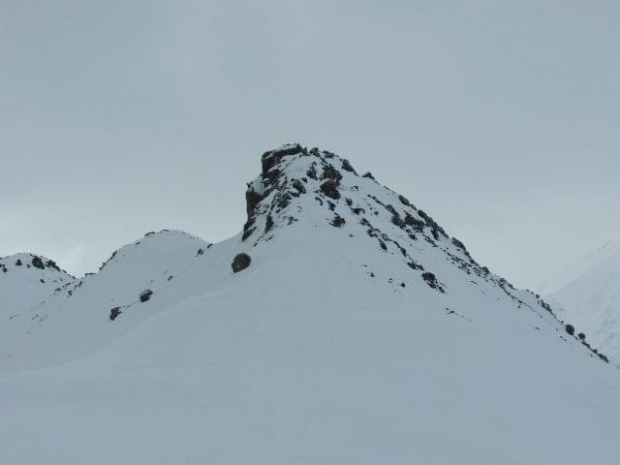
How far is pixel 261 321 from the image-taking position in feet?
71.8

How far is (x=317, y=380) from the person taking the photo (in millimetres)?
16438

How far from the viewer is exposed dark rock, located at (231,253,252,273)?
33.1 metres

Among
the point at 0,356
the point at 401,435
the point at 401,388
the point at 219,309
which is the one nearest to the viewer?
the point at 401,435

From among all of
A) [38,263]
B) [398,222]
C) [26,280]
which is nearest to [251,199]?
[398,222]

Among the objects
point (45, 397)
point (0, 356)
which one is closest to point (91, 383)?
point (45, 397)

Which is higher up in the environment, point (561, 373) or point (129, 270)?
point (129, 270)

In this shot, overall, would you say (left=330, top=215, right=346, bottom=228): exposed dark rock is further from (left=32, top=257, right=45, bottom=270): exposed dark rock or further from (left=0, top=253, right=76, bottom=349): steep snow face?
(left=32, top=257, right=45, bottom=270): exposed dark rock

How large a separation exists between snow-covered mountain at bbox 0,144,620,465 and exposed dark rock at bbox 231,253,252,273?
11 centimetres

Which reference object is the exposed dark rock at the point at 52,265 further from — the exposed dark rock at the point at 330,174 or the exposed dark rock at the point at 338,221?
the exposed dark rock at the point at 338,221

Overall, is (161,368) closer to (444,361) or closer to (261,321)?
(261,321)

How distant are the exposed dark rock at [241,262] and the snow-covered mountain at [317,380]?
107 mm

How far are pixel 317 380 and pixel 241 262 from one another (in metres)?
17.9

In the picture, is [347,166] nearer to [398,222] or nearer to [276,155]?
[276,155]

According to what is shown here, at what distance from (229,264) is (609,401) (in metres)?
26.6
